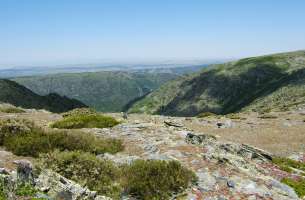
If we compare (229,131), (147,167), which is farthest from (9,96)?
(147,167)

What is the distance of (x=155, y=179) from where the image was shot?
11789 millimetres

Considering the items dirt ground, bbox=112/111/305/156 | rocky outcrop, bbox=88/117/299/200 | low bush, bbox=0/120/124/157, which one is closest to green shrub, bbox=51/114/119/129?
rocky outcrop, bbox=88/117/299/200

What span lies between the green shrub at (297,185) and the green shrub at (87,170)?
23.5 feet

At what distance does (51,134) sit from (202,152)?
22.6ft

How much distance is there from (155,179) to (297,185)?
21.2ft

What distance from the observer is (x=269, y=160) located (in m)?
18.6

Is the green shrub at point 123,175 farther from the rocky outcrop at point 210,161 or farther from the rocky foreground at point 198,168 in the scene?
the rocky outcrop at point 210,161

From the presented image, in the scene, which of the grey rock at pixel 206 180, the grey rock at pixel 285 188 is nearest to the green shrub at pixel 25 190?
the grey rock at pixel 206 180

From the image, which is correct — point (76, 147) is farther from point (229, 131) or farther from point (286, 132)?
point (286, 132)

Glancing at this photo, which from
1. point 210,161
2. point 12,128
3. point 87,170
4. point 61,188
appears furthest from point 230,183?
point 12,128

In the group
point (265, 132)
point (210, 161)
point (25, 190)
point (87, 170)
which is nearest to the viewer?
point (25, 190)

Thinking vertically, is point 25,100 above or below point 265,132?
below

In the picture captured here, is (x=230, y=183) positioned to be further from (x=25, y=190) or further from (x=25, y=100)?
(x=25, y=100)

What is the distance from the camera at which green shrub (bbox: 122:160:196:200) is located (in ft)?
37.3
